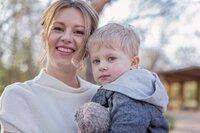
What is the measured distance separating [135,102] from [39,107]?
0.48m

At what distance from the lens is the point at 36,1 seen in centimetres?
550

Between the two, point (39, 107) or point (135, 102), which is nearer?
point (135, 102)

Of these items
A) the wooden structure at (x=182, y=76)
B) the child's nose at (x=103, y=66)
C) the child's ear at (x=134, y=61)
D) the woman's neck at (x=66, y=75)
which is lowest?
the woman's neck at (x=66, y=75)

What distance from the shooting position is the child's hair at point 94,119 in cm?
184

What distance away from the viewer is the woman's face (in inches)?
84.4

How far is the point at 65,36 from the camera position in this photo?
83.9 inches

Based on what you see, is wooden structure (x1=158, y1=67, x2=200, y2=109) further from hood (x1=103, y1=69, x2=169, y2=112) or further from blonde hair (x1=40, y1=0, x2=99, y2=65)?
hood (x1=103, y1=69, x2=169, y2=112)

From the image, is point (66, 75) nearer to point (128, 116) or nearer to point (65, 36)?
point (65, 36)

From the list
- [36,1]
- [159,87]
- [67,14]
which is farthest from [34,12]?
[159,87]

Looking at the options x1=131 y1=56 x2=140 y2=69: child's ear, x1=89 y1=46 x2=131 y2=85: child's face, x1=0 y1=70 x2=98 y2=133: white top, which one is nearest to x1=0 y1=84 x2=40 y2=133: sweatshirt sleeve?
x1=0 y1=70 x2=98 y2=133: white top

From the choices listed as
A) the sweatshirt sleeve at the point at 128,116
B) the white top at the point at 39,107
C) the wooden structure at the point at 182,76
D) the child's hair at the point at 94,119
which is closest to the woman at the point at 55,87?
the white top at the point at 39,107

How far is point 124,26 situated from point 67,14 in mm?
299

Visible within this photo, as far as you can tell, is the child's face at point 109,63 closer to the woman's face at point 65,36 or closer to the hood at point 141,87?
the hood at point 141,87

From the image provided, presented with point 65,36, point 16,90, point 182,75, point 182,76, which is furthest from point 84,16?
point 182,76
